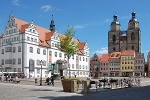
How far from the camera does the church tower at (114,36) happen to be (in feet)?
399

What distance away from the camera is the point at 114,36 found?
125m

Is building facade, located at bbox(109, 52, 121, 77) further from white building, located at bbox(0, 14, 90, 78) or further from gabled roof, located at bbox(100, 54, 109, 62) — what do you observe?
white building, located at bbox(0, 14, 90, 78)

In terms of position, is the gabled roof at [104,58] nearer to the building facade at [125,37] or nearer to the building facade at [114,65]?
the building facade at [114,65]

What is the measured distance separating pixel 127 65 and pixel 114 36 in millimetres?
26693

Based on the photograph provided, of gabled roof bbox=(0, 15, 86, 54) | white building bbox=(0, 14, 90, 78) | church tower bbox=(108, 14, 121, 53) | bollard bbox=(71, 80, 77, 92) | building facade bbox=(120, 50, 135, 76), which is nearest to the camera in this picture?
bollard bbox=(71, 80, 77, 92)

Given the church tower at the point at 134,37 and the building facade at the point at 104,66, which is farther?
the church tower at the point at 134,37

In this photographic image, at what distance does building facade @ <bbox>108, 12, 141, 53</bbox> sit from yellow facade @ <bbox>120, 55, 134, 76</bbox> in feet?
49.9

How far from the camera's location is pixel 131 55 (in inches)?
3979

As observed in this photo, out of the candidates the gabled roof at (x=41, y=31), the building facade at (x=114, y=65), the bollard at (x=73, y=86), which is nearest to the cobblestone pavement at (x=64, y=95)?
the bollard at (x=73, y=86)

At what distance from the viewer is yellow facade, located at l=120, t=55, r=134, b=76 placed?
101 m

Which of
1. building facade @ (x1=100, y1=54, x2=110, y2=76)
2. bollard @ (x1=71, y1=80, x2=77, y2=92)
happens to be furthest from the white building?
building facade @ (x1=100, y1=54, x2=110, y2=76)

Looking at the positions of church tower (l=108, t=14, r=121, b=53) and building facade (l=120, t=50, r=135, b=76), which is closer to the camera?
building facade (l=120, t=50, r=135, b=76)

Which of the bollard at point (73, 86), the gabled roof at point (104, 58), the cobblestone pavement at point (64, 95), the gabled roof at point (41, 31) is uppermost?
the gabled roof at point (41, 31)

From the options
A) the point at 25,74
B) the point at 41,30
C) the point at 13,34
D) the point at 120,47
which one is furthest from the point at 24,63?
the point at 120,47
